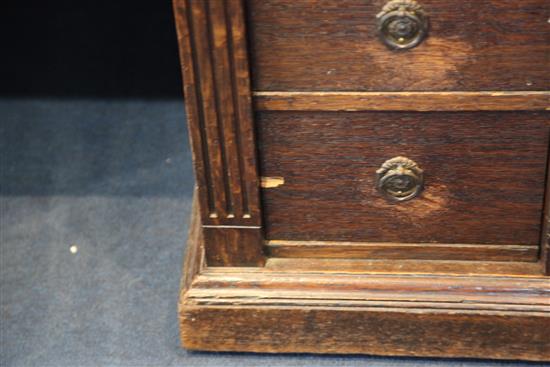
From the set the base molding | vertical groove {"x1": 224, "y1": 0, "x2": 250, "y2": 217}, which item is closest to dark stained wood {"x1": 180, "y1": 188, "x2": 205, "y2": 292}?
the base molding

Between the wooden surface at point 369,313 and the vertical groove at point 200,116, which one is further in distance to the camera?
the wooden surface at point 369,313

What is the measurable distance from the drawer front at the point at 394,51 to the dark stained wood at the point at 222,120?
0.08ft

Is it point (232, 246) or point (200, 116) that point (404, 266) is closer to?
point (232, 246)

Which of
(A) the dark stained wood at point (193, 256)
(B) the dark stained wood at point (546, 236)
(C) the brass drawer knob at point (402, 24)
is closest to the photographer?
(C) the brass drawer knob at point (402, 24)

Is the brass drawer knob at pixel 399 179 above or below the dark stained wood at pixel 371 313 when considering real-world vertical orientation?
above

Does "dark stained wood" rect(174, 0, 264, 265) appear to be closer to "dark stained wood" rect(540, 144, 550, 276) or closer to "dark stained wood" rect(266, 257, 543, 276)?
"dark stained wood" rect(266, 257, 543, 276)

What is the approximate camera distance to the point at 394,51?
109cm

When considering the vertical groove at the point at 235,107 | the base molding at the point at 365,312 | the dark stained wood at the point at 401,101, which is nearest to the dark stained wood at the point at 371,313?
the base molding at the point at 365,312

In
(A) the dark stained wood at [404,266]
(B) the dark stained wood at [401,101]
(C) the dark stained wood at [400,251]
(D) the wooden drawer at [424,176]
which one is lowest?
(A) the dark stained wood at [404,266]

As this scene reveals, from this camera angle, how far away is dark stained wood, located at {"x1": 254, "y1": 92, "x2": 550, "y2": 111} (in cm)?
111

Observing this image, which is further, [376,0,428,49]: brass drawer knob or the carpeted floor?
the carpeted floor

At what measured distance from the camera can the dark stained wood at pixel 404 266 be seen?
1229 millimetres

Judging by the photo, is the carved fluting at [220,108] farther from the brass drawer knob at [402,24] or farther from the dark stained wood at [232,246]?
the brass drawer knob at [402,24]

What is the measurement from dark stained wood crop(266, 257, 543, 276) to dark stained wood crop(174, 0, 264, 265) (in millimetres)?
42
